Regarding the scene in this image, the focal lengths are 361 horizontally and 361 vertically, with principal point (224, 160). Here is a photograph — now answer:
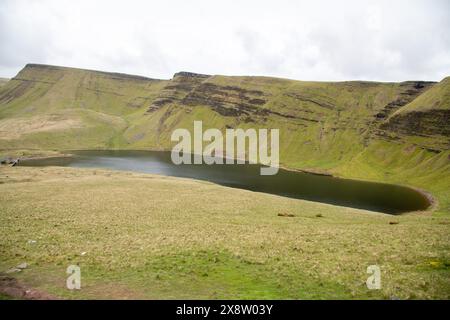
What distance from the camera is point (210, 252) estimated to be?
3033 centimetres

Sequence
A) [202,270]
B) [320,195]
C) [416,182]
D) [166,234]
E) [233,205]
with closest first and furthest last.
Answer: [202,270] < [166,234] < [233,205] < [320,195] < [416,182]

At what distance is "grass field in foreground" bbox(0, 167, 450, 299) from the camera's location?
72.9 ft

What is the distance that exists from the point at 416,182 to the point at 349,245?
128375 mm

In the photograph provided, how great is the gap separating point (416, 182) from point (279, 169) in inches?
2552

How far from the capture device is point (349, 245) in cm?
3172

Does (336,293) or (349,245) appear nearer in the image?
(336,293)

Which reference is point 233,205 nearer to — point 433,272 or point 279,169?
point 433,272

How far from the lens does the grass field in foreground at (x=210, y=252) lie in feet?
72.9

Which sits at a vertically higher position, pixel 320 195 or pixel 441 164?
pixel 441 164
